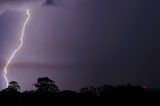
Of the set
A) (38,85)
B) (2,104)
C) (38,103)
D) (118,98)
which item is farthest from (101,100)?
(38,85)

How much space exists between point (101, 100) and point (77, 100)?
296 centimetres

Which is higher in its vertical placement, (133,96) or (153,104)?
(133,96)

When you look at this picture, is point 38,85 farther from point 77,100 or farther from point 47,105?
point 47,105

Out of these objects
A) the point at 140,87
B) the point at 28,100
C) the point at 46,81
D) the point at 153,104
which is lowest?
the point at 153,104

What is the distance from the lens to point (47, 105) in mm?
41031

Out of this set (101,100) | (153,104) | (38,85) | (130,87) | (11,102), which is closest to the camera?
(153,104)

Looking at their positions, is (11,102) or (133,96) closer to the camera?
(11,102)

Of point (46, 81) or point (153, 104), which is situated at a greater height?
point (46, 81)

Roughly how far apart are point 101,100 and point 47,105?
7.45 metres

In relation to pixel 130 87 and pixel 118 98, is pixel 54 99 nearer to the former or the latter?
pixel 118 98

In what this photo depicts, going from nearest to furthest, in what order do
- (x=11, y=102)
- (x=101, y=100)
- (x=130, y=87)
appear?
(x=11, y=102)
(x=101, y=100)
(x=130, y=87)

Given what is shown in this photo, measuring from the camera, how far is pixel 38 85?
6272 cm

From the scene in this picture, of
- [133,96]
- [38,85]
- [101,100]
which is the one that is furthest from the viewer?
[38,85]

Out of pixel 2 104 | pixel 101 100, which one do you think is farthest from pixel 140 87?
pixel 2 104
